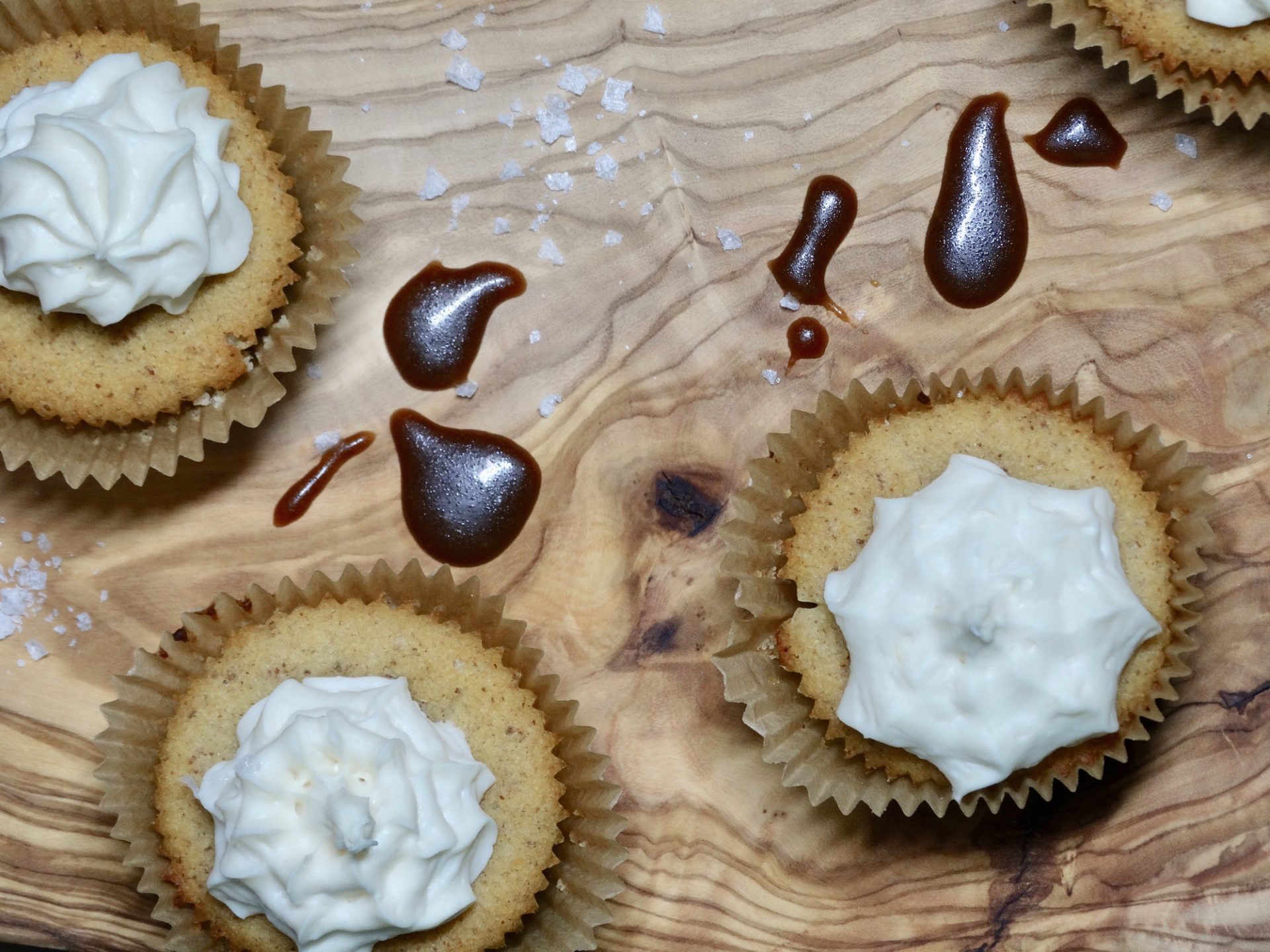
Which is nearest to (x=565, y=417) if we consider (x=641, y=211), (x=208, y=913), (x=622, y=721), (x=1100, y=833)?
(x=641, y=211)

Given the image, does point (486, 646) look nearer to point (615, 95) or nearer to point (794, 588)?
point (794, 588)

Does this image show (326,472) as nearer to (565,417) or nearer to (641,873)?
(565,417)

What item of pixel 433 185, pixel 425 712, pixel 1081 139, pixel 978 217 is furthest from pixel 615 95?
pixel 425 712

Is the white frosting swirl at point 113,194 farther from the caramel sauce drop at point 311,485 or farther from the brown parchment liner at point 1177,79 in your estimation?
the brown parchment liner at point 1177,79

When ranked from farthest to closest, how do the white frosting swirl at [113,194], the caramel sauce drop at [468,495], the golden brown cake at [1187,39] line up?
the caramel sauce drop at [468,495] < the golden brown cake at [1187,39] < the white frosting swirl at [113,194]

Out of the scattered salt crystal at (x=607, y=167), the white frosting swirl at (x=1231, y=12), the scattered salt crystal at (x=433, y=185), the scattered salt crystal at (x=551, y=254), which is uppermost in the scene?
the white frosting swirl at (x=1231, y=12)

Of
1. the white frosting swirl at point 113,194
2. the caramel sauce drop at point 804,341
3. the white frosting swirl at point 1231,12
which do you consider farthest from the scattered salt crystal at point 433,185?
the white frosting swirl at point 1231,12
